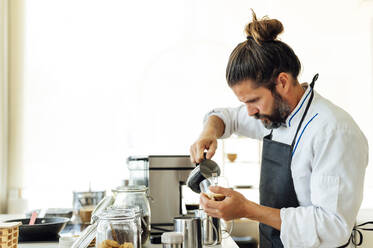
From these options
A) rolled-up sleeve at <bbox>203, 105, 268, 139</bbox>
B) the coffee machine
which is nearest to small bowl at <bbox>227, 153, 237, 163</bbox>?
rolled-up sleeve at <bbox>203, 105, 268, 139</bbox>

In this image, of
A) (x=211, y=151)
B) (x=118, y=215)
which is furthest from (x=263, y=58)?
(x=118, y=215)

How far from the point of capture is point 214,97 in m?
Result: 4.57

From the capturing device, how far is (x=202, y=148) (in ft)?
6.21

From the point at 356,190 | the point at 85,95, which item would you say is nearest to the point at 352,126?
the point at 356,190

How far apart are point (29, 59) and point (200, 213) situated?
319cm

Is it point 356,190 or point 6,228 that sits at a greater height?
point 356,190

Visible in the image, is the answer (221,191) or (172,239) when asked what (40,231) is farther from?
(221,191)

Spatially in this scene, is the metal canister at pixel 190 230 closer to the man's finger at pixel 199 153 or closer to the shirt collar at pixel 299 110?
the man's finger at pixel 199 153

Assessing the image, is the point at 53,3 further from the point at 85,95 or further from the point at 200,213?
the point at 200,213

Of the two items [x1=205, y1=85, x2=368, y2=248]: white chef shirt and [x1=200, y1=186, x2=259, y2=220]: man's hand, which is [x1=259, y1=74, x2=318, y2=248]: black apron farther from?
[x1=200, y1=186, x2=259, y2=220]: man's hand

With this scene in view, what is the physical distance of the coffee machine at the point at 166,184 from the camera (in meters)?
2.09

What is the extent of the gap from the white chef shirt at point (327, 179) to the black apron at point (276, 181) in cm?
7

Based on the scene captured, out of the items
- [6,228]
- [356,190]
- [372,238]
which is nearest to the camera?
[6,228]

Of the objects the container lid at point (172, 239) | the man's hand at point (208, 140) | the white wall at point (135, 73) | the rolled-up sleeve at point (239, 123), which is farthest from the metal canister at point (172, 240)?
the white wall at point (135, 73)
